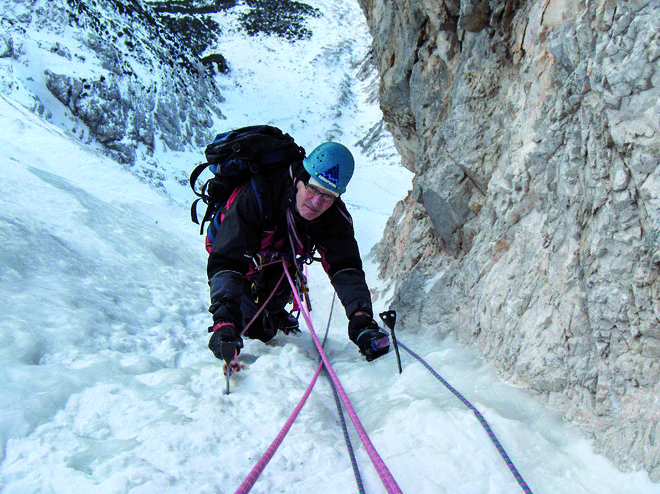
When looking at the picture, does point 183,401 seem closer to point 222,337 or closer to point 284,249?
point 222,337

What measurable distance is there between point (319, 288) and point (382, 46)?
14.6 ft

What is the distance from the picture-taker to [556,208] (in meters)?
2.51

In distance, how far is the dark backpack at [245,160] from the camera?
3.34 m

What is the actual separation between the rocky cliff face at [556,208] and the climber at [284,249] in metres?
0.77

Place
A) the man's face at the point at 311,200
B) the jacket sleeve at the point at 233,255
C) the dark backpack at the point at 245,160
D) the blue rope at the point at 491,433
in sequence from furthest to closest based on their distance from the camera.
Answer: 1. the dark backpack at the point at 245,160
2. the man's face at the point at 311,200
3. the jacket sleeve at the point at 233,255
4. the blue rope at the point at 491,433

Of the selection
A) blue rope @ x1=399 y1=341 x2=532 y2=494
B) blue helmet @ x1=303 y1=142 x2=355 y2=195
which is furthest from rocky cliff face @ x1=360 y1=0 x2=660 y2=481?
blue helmet @ x1=303 y1=142 x2=355 y2=195

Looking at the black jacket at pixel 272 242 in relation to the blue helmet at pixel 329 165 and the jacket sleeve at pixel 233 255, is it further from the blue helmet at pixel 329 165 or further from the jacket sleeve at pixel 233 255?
the blue helmet at pixel 329 165

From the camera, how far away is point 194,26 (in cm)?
4081

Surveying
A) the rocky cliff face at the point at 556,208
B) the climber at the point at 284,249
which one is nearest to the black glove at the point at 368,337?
the climber at the point at 284,249

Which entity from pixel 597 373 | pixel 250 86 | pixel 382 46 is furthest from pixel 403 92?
pixel 250 86

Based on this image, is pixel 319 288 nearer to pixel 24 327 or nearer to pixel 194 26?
pixel 24 327

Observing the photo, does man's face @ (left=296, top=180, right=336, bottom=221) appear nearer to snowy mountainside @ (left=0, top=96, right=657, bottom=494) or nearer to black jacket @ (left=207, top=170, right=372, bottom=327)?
black jacket @ (left=207, top=170, right=372, bottom=327)

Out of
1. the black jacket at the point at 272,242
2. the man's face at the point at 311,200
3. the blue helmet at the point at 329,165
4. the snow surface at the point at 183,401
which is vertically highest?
the blue helmet at the point at 329,165

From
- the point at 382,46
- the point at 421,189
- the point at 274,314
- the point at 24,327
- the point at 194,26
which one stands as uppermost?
the point at 194,26
